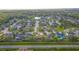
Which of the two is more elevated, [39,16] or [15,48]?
[39,16]

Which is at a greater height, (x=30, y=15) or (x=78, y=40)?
(x=30, y=15)

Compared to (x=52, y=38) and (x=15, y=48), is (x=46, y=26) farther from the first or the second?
(x=15, y=48)
